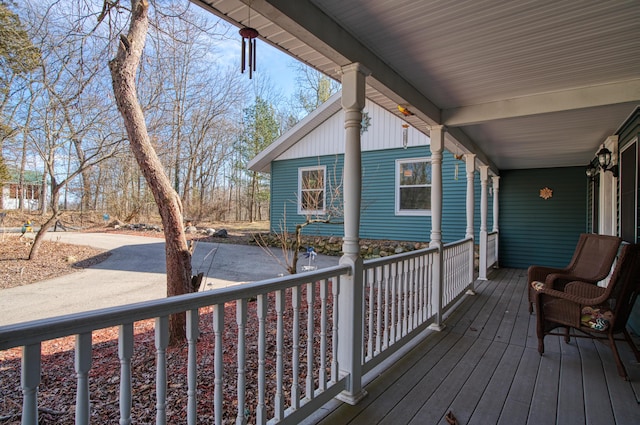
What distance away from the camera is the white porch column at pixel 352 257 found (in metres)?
2.23

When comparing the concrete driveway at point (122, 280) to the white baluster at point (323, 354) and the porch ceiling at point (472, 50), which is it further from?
the porch ceiling at point (472, 50)

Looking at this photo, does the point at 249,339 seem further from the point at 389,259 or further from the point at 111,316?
the point at 111,316

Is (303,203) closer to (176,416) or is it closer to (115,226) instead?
(176,416)

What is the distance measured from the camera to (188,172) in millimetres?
18672

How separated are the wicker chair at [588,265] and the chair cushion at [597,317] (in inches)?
24.8

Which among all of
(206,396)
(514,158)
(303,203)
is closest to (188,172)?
(303,203)

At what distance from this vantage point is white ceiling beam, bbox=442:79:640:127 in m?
2.98

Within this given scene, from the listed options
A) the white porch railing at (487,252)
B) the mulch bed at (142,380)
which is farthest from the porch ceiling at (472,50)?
the white porch railing at (487,252)

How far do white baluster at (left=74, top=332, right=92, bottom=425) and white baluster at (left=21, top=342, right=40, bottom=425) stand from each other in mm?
94

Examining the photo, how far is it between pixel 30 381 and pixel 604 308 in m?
3.73

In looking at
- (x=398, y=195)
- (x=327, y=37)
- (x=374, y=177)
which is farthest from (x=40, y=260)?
(x=327, y=37)

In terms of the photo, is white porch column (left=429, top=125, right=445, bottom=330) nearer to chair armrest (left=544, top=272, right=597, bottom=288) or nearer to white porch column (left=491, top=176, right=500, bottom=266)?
chair armrest (left=544, top=272, right=597, bottom=288)

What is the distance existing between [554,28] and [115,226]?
58.8 ft

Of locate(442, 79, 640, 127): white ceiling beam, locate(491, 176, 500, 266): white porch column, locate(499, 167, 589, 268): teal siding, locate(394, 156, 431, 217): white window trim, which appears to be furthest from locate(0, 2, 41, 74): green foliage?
locate(499, 167, 589, 268): teal siding
